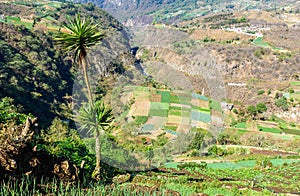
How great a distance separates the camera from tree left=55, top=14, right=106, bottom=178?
10.2 m

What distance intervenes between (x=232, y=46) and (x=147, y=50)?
238 ft

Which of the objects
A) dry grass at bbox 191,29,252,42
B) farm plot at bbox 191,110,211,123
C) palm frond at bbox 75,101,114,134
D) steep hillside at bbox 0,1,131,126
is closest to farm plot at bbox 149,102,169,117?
farm plot at bbox 191,110,211,123

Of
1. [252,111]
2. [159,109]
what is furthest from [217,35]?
[159,109]

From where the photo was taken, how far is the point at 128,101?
1288 centimetres

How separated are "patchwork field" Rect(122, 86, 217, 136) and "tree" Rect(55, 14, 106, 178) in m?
1.88

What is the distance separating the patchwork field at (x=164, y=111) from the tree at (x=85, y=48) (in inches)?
74.1

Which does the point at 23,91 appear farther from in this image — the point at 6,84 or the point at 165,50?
the point at 165,50

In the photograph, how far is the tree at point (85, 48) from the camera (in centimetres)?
1018

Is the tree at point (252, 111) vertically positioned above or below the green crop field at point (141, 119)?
above

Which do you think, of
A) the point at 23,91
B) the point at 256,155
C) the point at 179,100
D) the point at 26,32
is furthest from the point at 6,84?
the point at 179,100

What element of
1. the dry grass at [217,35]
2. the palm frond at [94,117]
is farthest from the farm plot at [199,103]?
the dry grass at [217,35]

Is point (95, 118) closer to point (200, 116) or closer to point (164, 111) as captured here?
point (164, 111)

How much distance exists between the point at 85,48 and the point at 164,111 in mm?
3917

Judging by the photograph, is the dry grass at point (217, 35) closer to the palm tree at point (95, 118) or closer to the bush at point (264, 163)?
the bush at point (264, 163)
